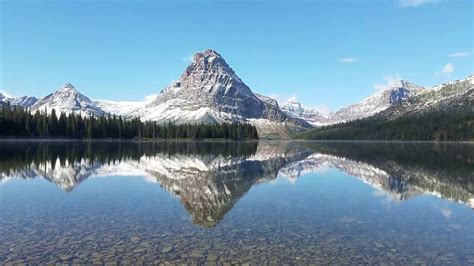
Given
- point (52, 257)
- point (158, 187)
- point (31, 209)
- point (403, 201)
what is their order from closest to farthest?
1. point (52, 257)
2. point (31, 209)
3. point (403, 201)
4. point (158, 187)

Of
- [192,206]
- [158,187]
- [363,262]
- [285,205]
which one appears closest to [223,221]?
[192,206]

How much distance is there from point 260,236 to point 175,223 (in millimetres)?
6283

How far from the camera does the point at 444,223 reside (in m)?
28.6

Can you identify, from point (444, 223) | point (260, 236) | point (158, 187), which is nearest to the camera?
point (260, 236)

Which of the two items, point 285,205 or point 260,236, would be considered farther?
point 285,205

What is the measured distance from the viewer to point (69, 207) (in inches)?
1262

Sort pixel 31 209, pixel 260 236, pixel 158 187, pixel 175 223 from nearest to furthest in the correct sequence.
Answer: pixel 260 236 → pixel 175 223 → pixel 31 209 → pixel 158 187

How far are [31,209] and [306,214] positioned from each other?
21.4 m

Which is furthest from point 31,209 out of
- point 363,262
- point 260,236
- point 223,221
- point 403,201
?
point 403,201

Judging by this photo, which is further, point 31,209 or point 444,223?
point 31,209

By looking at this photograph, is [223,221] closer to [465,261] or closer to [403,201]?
[465,261]

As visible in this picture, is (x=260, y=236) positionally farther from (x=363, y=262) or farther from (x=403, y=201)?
(x=403, y=201)

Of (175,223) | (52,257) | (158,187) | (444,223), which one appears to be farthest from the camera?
(158,187)

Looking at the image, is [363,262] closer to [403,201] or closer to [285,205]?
[285,205]
